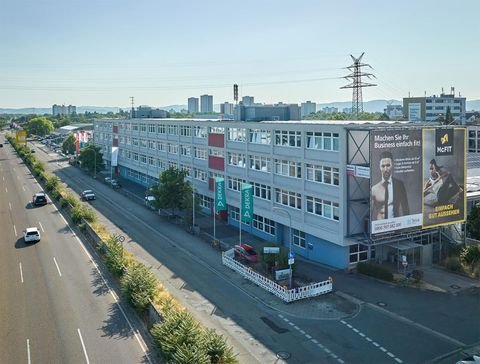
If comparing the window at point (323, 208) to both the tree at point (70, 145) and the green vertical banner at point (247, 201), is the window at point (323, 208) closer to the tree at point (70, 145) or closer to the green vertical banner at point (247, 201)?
the green vertical banner at point (247, 201)

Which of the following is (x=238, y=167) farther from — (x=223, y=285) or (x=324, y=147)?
(x=223, y=285)

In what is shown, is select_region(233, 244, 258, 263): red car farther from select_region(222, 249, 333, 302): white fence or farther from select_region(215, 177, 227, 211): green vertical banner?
select_region(215, 177, 227, 211): green vertical banner

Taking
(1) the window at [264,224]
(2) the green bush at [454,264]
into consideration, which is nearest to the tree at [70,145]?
(1) the window at [264,224]

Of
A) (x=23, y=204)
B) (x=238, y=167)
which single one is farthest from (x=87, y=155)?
(x=238, y=167)

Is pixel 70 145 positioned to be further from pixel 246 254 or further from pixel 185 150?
pixel 246 254

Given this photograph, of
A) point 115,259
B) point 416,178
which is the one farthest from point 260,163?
point 115,259
